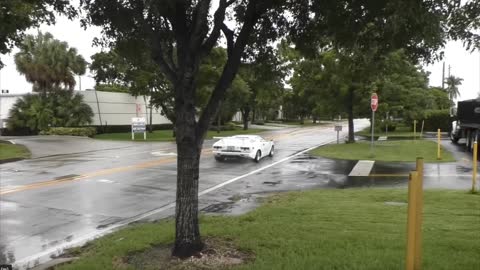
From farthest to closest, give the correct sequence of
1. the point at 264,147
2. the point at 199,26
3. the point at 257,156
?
the point at 264,147, the point at 257,156, the point at 199,26

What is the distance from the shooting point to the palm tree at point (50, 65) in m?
41.6

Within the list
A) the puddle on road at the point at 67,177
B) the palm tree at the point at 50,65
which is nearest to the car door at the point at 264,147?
the puddle on road at the point at 67,177

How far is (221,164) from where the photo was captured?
21.0m

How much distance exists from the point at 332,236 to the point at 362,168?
12246 mm

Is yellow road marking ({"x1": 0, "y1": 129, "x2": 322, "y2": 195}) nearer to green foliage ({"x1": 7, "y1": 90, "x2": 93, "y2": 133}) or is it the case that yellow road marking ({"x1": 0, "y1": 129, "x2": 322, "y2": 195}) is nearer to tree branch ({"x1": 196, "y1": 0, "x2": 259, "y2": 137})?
tree branch ({"x1": 196, "y1": 0, "x2": 259, "y2": 137})

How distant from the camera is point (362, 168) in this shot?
740 inches

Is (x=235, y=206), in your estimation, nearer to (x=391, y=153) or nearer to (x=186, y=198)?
(x=186, y=198)

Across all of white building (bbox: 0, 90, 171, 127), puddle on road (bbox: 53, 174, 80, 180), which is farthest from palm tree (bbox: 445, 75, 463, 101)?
puddle on road (bbox: 53, 174, 80, 180)

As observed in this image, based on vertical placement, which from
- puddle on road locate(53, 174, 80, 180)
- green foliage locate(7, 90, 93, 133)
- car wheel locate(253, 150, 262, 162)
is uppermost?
green foliage locate(7, 90, 93, 133)

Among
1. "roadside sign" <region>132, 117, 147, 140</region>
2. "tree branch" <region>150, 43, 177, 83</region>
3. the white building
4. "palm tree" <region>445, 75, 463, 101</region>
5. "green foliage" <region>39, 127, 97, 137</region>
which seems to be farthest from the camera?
"palm tree" <region>445, 75, 463, 101</region>

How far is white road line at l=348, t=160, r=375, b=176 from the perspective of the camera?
1734 centimetres

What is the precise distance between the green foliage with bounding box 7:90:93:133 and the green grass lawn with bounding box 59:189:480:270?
35344 millimetres

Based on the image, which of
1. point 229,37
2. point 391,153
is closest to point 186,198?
point 229,37

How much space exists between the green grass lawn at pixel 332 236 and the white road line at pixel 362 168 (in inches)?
260
